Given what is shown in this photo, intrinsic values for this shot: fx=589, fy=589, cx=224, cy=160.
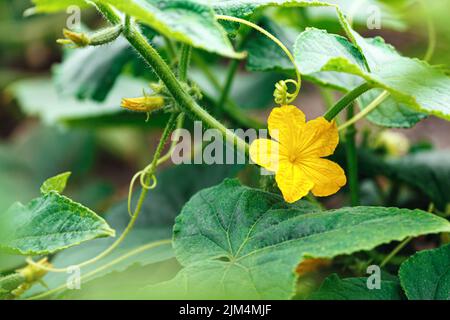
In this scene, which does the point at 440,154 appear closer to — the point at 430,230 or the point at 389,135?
the point at 389,135

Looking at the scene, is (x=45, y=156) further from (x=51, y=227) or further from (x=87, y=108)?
(x=51, y=227)

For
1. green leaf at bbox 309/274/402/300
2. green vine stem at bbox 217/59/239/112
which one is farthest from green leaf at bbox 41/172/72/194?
green vine stem at bbox 217/59/239/112

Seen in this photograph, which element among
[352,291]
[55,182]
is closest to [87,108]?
[55,182]

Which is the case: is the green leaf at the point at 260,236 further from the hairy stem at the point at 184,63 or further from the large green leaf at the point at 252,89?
the large green leaf at the point at 252,89

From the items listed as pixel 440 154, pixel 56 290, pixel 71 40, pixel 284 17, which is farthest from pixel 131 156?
pixel 71 40

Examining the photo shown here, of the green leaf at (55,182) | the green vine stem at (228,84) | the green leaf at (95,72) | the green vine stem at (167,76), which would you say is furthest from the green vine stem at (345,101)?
the green leaf at (95,72)

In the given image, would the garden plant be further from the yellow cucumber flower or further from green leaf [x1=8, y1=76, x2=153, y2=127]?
green leaf [x1=8, y1=76, x2=153, y2=127]
